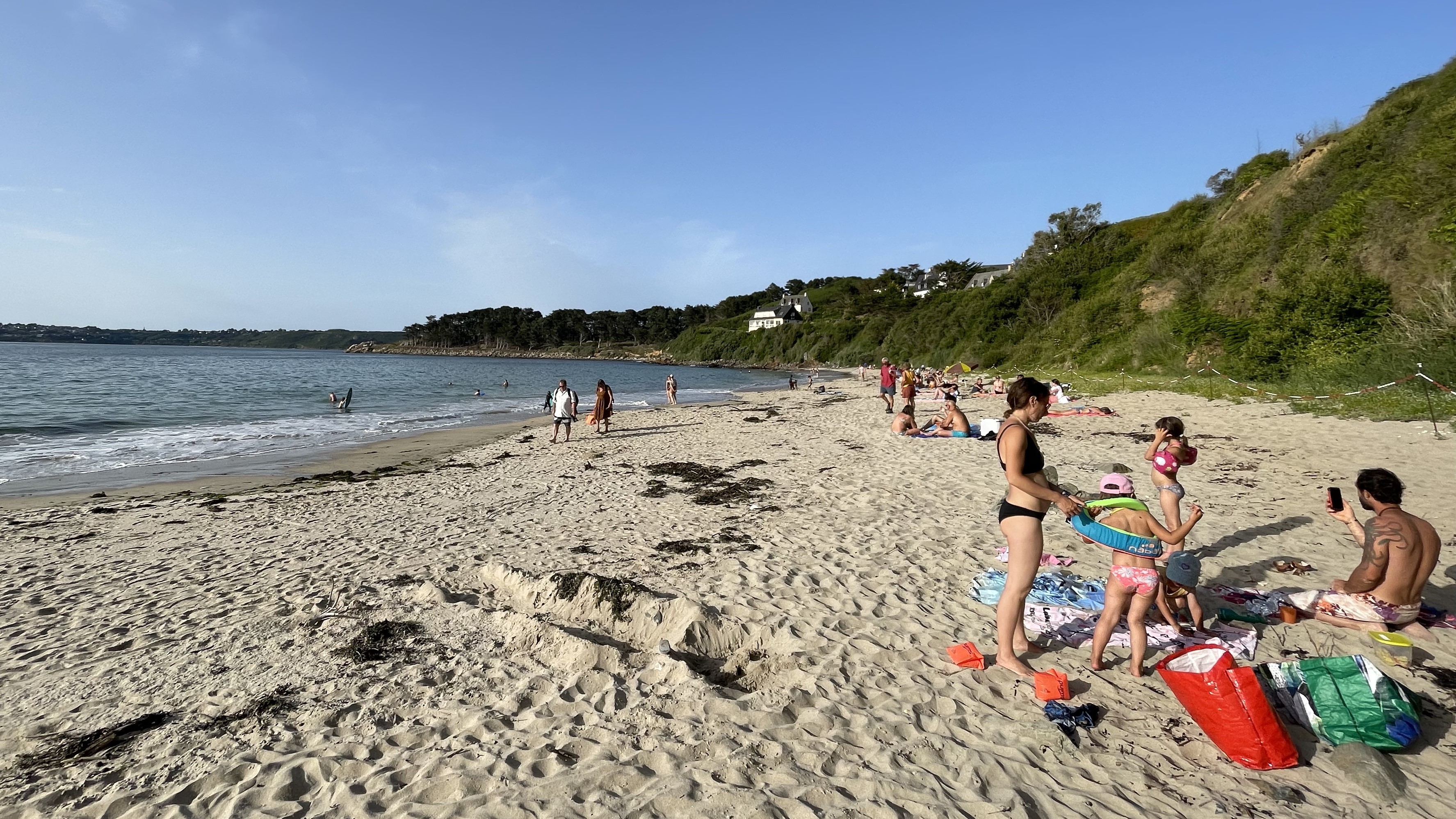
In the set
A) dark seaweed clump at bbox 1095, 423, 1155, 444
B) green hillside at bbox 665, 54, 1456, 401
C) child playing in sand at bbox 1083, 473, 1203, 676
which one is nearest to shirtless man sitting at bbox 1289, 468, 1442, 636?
child playing in sand at bbox 1083, 473, 1203, 676

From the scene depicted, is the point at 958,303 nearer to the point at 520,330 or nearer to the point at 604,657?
the point at 604,657

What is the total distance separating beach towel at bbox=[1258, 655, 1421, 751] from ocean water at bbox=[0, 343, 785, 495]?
16.6 m

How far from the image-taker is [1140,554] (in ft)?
11.3

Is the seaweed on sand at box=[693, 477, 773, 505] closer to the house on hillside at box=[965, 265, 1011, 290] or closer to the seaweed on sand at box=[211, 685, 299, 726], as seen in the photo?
the seaweed on sand at box=[211, 685, 299, 726]

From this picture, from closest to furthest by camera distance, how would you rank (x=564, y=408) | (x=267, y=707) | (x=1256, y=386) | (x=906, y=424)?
(x=267, y=707)
(x=906, y=424)
(x=564, y=408)
(x=1256, y=386)

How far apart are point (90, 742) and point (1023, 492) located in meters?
5.28

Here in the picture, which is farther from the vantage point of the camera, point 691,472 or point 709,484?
point 691,472

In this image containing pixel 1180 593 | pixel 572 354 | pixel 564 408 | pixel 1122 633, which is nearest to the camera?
pixel 1122 633

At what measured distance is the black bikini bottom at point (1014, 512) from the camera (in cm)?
348

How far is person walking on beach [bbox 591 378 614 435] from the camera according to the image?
17587 mm

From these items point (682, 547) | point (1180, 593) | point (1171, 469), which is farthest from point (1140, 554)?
point (682, 547)

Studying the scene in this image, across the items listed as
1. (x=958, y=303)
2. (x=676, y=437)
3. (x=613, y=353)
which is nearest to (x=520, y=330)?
(x=613, y=353)

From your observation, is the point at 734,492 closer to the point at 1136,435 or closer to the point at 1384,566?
the point at 1384,566

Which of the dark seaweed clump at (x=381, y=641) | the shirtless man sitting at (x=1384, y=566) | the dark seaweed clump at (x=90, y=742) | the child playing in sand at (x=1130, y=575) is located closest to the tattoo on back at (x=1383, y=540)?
the shirtless man sitting at (x=1384, y=566)
